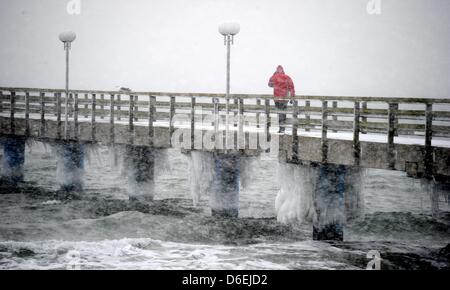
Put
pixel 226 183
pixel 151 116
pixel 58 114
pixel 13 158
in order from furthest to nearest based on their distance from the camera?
pixel 13 158 → pixel 58 114 → pixel 151 116 → pixel 226 183

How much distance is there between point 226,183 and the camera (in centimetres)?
1759

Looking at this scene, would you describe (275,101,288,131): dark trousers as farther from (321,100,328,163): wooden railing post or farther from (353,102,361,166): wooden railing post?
(353,102,361,166): wooden railing post

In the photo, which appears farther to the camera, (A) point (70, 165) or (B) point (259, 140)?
(A) point (70, 165)

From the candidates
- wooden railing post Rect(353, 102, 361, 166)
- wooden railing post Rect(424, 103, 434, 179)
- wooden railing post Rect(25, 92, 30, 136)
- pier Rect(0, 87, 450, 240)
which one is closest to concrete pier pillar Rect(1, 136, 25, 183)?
pier Rect(0, 87, 450, 240)

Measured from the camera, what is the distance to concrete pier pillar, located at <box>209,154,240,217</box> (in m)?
17.6

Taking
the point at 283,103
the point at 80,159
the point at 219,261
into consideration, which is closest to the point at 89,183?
the point at 80,159

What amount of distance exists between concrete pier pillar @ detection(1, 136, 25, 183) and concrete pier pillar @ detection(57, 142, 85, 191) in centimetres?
270

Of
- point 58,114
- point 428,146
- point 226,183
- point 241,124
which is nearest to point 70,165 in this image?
point 58,114

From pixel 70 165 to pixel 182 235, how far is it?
7.82 metres

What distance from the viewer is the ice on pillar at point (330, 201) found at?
588 inches

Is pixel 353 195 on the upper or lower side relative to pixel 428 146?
lower

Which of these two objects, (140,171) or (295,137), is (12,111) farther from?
(295,137)
